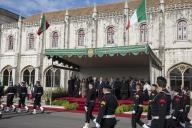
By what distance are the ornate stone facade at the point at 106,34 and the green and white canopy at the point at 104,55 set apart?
106 inches

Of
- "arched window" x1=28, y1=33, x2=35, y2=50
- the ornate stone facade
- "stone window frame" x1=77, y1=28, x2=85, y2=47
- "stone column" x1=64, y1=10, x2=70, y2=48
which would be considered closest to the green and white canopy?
the ornate stone facade

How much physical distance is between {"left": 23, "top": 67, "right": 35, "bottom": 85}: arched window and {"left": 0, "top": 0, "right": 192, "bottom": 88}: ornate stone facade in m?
0.36

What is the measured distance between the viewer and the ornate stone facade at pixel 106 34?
89.8ft

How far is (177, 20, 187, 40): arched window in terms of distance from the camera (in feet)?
89.5

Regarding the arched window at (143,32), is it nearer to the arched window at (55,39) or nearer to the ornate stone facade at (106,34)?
the ornate stone facade at (106,34)

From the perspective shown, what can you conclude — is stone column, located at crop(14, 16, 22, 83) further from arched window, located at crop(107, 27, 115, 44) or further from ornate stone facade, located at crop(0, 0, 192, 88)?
arched window, located at crop(107, 27, 115, 44)

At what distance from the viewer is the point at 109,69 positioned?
2964 cm

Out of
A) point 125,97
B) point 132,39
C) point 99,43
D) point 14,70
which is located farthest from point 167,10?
point 14,70

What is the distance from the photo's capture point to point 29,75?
35.9 metres

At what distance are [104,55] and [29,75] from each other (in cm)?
1662

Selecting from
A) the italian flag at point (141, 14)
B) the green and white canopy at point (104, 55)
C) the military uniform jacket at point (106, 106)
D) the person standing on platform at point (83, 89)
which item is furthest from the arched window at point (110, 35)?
the military uniform jacket at point (106, 106)

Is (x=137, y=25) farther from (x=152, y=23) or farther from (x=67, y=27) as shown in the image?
(x=67, y=27)

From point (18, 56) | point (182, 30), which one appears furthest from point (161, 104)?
point (18, 56)

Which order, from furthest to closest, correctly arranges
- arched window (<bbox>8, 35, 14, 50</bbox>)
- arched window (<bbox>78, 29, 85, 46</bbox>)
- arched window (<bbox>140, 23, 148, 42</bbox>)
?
arched window (<bbox>8, 35, 14, 50</bbox>) < arched window (<bbox>78, 29, 85, 46</bbox>) < arched window (<bbox>140, 23, 148, 42</bbox>)
